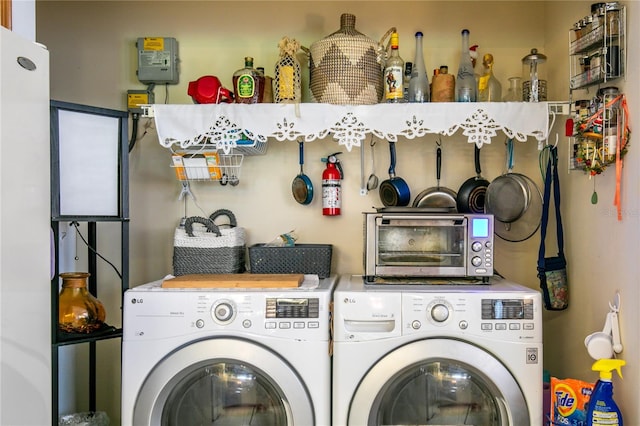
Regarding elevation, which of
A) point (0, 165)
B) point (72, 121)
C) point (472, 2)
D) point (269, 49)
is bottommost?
point (0, 165)

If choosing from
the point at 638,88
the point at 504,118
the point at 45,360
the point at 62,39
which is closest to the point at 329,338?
the point at 45,360

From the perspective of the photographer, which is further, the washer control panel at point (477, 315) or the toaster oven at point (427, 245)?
the toaster oven at point (427, 245)

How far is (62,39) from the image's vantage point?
257 cm

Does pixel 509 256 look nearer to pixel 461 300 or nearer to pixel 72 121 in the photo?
pixel 461 300

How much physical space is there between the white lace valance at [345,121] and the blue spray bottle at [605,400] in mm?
867

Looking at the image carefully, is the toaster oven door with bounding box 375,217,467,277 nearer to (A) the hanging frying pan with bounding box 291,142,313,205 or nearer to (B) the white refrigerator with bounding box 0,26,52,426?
(A) the hanging frying pan with bounding box 291,142,313,205

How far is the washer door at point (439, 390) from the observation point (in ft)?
5.89

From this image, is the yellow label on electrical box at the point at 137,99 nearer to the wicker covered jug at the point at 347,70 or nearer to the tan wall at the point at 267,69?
the tan wall at the point at 267,69

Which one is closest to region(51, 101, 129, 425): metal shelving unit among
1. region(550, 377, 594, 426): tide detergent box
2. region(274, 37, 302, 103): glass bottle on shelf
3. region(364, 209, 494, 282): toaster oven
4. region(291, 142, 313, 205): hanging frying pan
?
region(274, 37, 302, 103): glass bottle on shelf

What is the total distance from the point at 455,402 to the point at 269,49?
68.0 inches

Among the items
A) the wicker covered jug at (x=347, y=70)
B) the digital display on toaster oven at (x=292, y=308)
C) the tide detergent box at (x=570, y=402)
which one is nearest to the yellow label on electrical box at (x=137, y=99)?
the wicker covered jug at (x=347, y=70)

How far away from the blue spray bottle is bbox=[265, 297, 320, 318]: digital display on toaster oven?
92 cm

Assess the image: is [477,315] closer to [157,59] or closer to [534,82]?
[534,82]

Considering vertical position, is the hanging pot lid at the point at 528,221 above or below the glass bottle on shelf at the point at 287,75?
below
